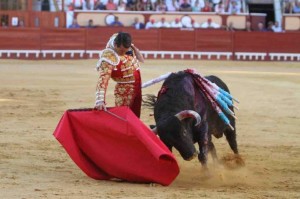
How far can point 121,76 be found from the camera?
6672mm

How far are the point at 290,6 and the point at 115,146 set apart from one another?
1874cm

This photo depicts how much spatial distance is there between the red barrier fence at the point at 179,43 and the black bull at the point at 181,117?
51.6 feet

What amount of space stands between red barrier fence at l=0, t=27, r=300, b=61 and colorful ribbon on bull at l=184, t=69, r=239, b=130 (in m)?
15.5

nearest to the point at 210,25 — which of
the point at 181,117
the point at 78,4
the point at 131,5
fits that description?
Answer: the point at 131,5

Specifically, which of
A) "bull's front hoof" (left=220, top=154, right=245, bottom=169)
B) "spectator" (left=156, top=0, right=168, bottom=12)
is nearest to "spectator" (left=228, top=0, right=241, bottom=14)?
"spectator" (left=156, top=0, right=168, bottom=12)

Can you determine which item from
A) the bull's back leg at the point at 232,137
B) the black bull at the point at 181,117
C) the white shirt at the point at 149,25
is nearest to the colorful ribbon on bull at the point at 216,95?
the black bull at the point at 181,117

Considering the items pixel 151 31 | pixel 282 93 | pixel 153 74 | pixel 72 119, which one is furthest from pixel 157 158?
pixel 151 31

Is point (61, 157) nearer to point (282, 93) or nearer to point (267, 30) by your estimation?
point (282, 93)

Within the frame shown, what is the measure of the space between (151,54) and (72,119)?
54.7 ft

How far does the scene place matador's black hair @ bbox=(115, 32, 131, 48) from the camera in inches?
251

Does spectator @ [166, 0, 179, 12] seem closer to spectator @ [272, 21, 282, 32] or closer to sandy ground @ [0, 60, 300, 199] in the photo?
spectator @ [272, 21, 282, 32]

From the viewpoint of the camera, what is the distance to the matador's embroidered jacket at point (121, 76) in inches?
254

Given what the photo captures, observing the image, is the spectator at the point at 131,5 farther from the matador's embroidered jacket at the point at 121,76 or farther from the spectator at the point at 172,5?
the matador's embroidered jacket at the point at 121,76

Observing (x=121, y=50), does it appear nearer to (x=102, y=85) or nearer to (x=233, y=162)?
(x=102, y=85)
